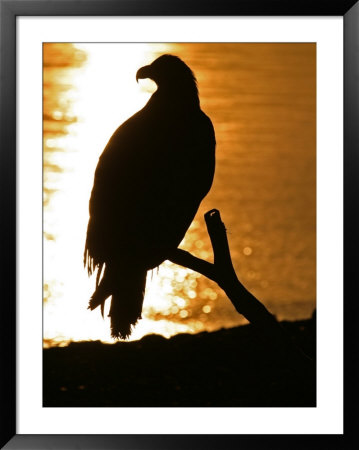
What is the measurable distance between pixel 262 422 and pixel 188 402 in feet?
0.56

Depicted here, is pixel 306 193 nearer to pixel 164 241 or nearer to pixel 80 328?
pixel 164 241

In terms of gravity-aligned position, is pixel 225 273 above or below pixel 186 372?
above

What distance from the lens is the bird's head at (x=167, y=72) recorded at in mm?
1397

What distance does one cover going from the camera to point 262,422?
1.36 meters

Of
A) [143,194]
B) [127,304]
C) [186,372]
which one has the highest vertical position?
[143,194]

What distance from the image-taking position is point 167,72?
1.42m

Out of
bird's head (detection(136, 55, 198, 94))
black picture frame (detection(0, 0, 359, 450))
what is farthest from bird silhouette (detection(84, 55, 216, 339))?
black picture frame (detection(0, 0, 359, 450))

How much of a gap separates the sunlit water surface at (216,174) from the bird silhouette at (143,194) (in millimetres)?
22

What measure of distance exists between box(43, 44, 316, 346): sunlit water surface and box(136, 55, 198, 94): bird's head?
0.05 feet

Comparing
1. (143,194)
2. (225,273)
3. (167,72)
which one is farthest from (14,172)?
(225,273)

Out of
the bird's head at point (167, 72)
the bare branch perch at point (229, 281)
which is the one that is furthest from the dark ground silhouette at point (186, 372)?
the bird's head at point (167, 72)

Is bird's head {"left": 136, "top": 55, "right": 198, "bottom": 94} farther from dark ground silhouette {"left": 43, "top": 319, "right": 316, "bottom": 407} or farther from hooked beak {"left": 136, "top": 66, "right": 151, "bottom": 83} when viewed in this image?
dark ground silhouette {"left": 43, "top": 319, "right": 316, "bottom": 407}

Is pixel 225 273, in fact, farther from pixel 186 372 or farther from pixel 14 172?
pixel 14 172

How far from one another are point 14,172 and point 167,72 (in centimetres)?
42
